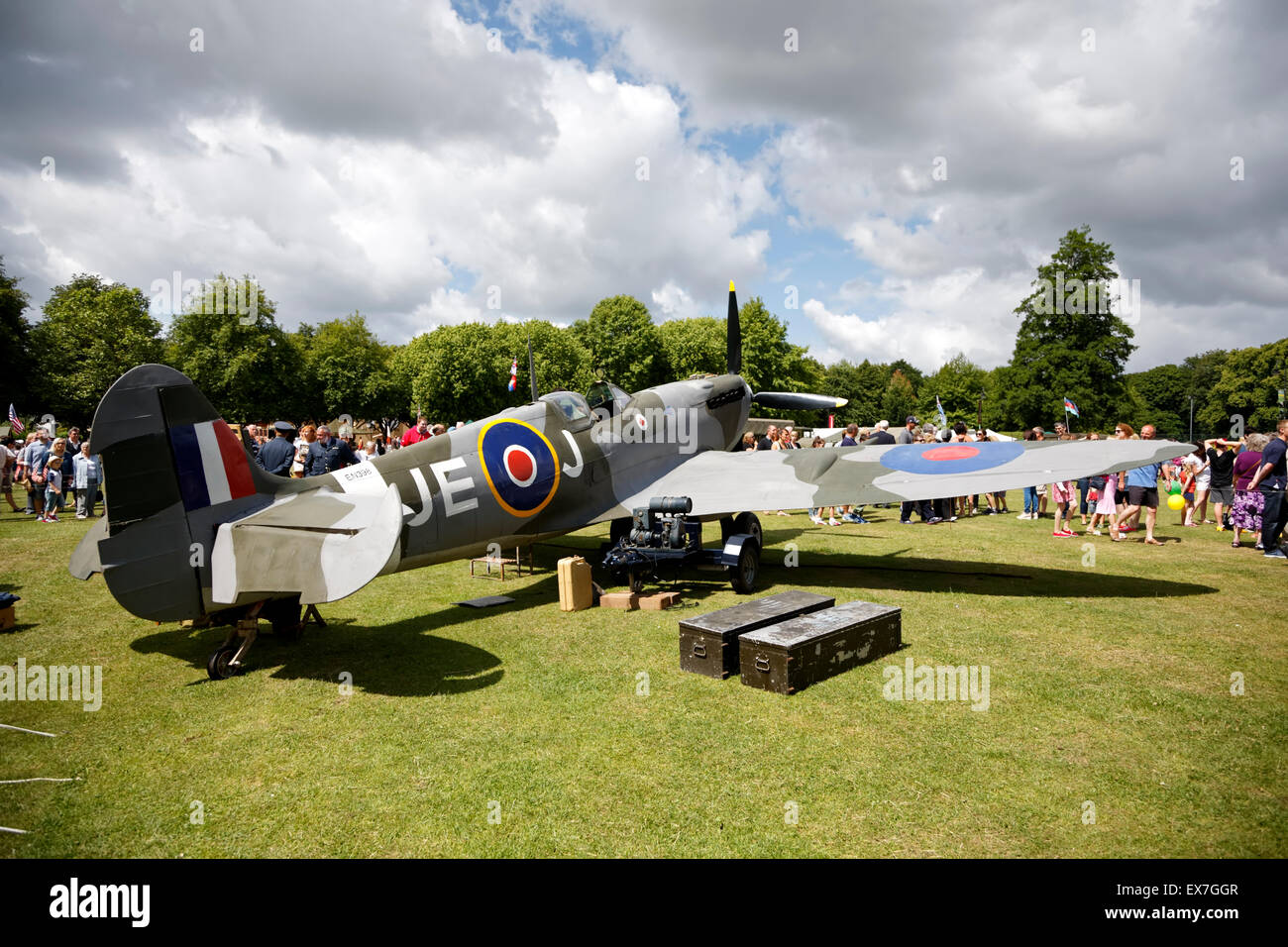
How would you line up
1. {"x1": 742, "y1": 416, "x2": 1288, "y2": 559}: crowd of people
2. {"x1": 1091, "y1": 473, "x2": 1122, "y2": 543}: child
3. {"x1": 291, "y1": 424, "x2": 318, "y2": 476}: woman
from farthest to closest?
{"x1": 1091, "y1": 473, "x2": 1122, "y2": 543}: child
{"x1": 291, "y1": 424, "x2": 318, "y2": 476}: woman
{"x1": 742, "y1": 416, "x2": 1288, "y2": 559}: crowd of people

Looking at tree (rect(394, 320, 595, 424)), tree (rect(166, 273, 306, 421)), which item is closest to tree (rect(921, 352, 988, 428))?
tree (rect(394, 320, 595, 424))

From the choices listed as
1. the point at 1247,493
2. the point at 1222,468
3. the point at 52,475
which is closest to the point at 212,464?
the point at 52,475

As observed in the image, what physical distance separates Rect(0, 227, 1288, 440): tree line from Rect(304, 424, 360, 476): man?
25.9m

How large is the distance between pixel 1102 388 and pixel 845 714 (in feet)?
170

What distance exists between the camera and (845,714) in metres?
4.66

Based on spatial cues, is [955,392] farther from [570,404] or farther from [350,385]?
[570,404]

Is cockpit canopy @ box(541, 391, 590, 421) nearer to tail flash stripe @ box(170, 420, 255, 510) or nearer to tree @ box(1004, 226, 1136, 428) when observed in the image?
tail flash stripe @ box(170, 420, 255, 510)

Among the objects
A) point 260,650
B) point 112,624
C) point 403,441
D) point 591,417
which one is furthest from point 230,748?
point 403,441

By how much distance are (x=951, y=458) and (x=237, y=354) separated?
54371mm

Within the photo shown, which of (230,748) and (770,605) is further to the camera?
(770,605)

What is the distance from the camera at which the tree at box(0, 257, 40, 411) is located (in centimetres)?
3628

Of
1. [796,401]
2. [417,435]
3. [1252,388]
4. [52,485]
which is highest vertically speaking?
[1252,388]

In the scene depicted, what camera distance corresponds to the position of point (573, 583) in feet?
25.1
